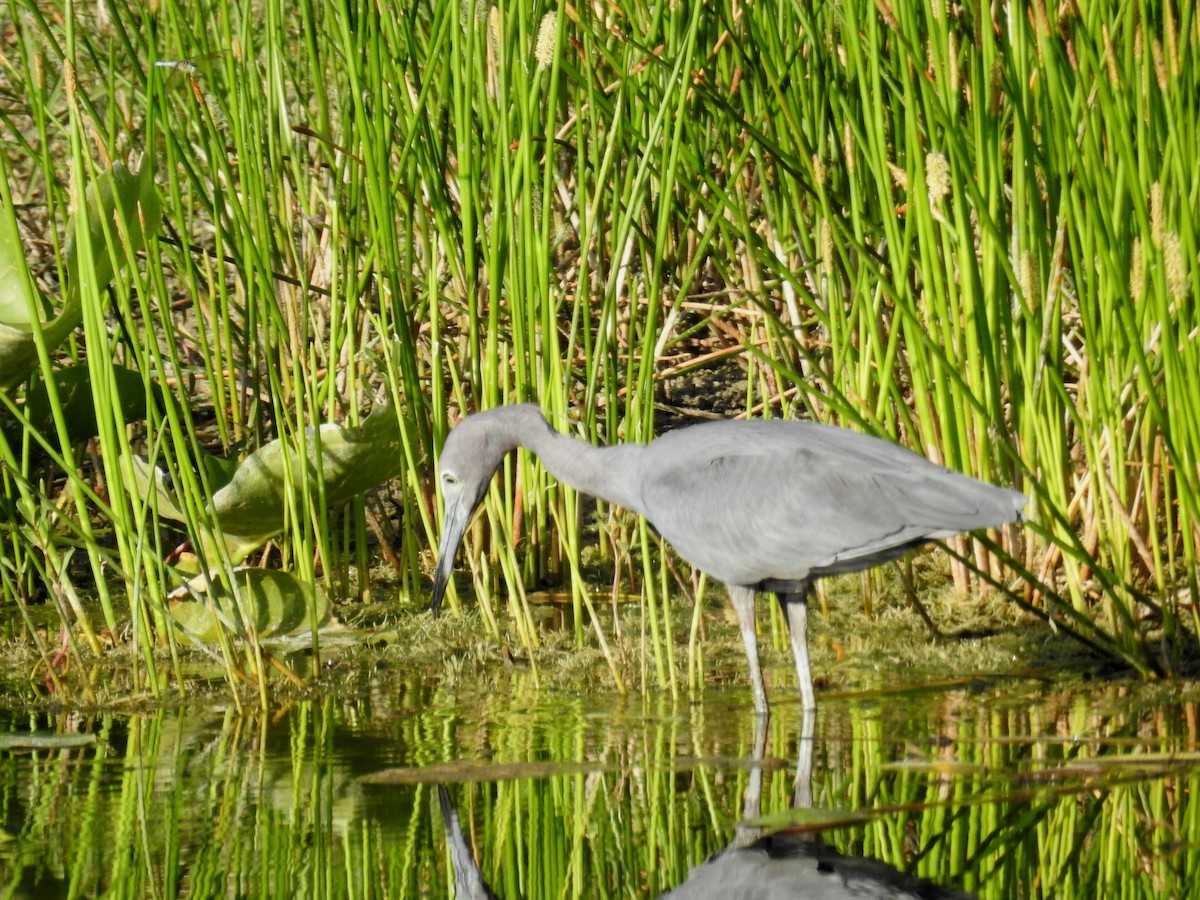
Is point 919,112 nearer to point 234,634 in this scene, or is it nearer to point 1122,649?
point 1122,649

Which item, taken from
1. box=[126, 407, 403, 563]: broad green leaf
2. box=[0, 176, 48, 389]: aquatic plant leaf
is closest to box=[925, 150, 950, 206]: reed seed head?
box=[126, 407, 403, 563]: broad green leaf

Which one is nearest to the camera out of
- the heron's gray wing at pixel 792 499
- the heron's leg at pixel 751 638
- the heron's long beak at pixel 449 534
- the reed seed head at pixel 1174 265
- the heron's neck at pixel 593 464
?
the reed seed head at pixel 1174 265

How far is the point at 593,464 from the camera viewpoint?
343 centimetres

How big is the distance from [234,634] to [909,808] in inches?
70.9

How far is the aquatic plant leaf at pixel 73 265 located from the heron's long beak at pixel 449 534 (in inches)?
35.1

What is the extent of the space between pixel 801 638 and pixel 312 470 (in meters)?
1.32

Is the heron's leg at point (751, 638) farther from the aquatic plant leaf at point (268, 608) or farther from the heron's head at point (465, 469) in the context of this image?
the aquatic plant leaf at point (268, 608)

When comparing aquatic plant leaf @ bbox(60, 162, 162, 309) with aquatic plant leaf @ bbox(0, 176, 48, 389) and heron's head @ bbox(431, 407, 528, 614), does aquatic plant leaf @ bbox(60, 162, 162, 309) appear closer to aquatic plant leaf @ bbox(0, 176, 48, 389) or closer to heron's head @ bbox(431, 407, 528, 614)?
aquatic plant leaf @ bbox(0, 176, 48, 389)

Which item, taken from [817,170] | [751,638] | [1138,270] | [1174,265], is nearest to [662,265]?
[817,170]

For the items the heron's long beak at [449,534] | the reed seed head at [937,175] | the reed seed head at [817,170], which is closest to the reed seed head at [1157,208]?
the reed seed head at [937,175]

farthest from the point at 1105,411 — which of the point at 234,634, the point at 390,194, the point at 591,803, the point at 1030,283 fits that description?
the point at 234,634

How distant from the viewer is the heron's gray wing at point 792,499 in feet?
9.62

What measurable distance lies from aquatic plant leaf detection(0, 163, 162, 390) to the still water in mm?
887

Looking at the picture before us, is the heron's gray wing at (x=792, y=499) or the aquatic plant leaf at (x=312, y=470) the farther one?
the aquatic plant leaf at (x=312, y=470)
